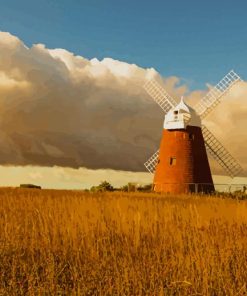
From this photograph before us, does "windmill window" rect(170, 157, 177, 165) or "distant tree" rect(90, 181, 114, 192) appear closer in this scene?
"windmill window" rect(170, 157, 177, 165)

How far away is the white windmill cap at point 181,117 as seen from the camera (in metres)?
30.0

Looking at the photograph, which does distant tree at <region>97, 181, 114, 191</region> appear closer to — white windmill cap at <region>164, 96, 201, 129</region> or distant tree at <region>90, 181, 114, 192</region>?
distant tree at <region>90, 181, 114, 192</region>

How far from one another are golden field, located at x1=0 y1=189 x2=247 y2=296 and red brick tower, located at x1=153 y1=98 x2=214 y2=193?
20.2 metres

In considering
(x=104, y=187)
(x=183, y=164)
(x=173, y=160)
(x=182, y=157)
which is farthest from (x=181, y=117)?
(x=104, y=187)

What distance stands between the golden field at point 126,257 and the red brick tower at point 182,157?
793 inches

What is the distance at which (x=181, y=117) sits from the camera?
99.1 ft

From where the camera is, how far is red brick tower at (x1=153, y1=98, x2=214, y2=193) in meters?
29.4

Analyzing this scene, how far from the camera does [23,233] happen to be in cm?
719

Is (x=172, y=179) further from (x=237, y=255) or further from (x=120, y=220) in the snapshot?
(x=237, y=255)

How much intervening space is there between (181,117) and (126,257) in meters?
25.0

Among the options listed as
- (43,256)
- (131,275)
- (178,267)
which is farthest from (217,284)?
(43,256)

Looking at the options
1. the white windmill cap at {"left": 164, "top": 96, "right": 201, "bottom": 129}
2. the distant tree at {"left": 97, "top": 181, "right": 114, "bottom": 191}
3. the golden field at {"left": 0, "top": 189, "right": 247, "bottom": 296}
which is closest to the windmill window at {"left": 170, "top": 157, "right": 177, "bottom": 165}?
the white windmill cap at {"left": 164, "top": 96, "right": 201, "bottom": 129}

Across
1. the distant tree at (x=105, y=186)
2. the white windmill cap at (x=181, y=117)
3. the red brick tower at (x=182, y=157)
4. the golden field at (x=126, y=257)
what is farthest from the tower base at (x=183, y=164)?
the golden field at (x=126, y=257)

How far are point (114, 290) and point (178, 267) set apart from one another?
0.90 meters
